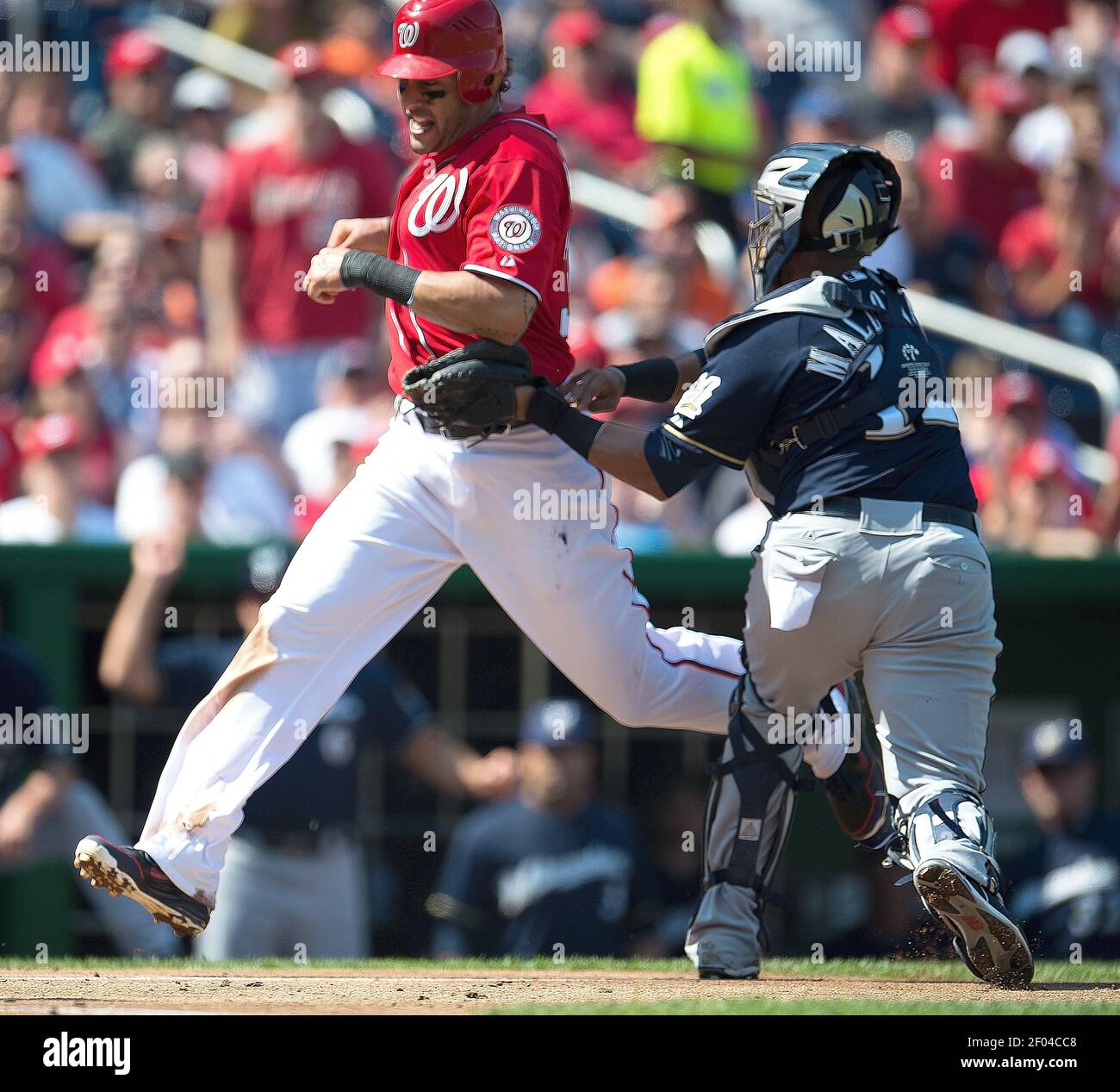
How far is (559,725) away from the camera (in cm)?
762

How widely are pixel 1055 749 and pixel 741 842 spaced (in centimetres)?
300

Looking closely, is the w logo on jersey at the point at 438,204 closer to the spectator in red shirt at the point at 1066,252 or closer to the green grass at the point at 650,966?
the green grass at the point at 650,966

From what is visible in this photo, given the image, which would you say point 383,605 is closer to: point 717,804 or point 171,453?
point 717,804

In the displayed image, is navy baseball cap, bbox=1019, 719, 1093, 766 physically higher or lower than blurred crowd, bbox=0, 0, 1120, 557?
lower

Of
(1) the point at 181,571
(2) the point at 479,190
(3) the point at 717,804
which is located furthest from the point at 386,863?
(2) the point at 479,190

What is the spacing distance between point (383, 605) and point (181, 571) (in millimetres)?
3000

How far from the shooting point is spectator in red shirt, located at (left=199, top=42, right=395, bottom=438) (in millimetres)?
9125

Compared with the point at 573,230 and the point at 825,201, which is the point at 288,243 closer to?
the point at 573,230

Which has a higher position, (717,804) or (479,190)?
(479,190)

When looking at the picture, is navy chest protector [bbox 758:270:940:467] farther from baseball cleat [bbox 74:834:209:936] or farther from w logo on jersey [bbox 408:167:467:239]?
baseball cleat [bbox 74:834:209:936]

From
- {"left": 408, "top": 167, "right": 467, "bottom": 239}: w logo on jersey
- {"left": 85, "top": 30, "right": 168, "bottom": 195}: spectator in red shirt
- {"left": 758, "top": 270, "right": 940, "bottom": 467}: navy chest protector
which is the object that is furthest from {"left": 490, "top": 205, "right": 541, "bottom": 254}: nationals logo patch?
{"left": 85, "top": 30, "right": 168, "bottom": 195}: spectator in red shirt

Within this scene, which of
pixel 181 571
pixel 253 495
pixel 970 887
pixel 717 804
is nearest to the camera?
pixel 970 887

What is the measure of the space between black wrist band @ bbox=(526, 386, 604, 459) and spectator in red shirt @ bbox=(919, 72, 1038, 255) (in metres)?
6.24

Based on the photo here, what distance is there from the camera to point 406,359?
5.05 metres
